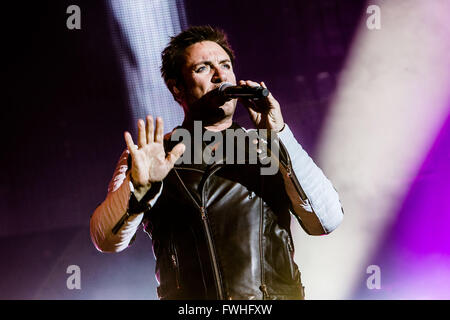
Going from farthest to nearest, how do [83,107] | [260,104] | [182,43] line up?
[83,107], [182,43], [260,104]

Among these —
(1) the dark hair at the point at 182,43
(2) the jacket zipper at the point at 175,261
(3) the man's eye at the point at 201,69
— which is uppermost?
(1) the dark hair at the point at 182,43

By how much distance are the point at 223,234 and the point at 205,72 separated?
0.63 m

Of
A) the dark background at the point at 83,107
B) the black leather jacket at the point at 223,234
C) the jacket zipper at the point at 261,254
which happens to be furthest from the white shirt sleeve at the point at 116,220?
the dark background at the point at 83,107

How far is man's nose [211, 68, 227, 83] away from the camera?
1656mm

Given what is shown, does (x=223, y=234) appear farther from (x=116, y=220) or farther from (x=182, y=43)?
(x=182, y=43)

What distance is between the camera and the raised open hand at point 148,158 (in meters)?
1.36

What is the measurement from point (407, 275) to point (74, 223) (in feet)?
6.93

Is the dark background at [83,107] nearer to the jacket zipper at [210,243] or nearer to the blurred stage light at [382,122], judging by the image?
the blurred stage light at [382,122]

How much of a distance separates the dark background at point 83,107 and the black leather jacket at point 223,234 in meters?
1.20

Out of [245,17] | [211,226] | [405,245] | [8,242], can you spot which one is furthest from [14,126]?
[405,245]

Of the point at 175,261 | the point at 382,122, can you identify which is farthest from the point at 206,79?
the point at 382,122

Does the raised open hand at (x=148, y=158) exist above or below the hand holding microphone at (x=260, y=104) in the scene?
below

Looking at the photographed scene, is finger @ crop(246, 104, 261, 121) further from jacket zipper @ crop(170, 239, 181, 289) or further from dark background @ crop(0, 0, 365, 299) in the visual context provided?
dark background @ crop(0, 0, 365, 299)

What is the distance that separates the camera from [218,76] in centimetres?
167
